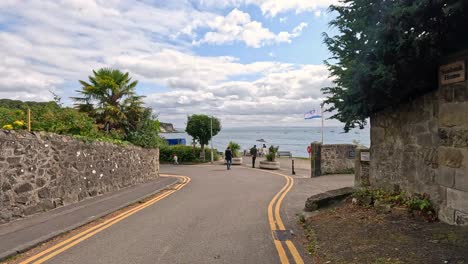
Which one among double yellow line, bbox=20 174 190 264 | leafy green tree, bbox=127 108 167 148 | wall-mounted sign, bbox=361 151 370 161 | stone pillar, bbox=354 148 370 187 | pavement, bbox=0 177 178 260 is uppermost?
leafy green tree, bbox=127 108 167 148

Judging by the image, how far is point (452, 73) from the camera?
6238 mm

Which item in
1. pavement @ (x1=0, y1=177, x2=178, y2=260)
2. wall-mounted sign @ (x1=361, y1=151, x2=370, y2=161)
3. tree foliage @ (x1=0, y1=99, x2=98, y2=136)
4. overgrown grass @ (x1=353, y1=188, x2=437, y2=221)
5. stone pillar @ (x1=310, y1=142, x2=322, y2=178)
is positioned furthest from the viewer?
stone pillar @ (x1=310, y1=142, x2=322, y2=178)

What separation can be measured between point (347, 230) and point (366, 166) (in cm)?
448

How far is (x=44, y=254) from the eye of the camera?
22.1 ft

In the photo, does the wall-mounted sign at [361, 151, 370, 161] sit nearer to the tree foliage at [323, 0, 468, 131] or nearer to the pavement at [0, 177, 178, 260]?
the tree foliage at [323, 0, 468, 131]

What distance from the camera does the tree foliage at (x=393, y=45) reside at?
5910mm

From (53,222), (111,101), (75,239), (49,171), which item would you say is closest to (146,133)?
(111,101)

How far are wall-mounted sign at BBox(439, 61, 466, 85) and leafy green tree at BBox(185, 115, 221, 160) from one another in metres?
38.2

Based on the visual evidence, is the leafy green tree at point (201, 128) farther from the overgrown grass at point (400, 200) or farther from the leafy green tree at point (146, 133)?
the overgrown grass at point (400, 200)

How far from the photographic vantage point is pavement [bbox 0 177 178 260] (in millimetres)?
7250

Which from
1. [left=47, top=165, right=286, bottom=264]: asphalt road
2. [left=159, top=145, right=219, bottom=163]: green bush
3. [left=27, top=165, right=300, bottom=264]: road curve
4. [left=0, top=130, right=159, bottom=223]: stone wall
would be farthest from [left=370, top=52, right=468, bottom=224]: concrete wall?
[left=159, top=145, right=219, bottom=163]: green bush

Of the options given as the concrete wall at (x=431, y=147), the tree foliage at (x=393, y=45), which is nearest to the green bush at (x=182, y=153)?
the concrete wall at (x=431, y=147)

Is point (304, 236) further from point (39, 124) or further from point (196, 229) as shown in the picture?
point (39, 124)

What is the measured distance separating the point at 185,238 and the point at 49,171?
17.5 ft
